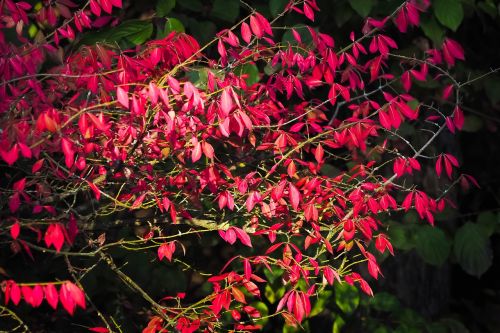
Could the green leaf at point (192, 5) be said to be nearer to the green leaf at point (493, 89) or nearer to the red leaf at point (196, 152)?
the red leaf at point (196, 152)

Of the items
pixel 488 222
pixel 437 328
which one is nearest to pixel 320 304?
pixel 437 328

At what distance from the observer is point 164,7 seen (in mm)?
3209

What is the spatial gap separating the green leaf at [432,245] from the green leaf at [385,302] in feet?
0.84

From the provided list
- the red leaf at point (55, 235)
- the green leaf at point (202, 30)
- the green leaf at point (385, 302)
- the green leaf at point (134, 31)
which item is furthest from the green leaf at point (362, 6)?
the red leaf at point (55, 235)

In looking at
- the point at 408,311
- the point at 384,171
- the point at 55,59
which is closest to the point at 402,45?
the point at 384,171

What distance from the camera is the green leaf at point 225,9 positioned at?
11.1ft

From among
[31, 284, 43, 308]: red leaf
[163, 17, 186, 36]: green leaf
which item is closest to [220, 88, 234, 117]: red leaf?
[31, 284, 43, 308]: red leaf

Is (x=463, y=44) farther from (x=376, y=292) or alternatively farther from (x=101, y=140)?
(x=101, y=140)

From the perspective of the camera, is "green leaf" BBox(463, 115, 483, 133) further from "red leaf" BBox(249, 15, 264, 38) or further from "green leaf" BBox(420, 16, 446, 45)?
"red leaf" BBox(249, 15, 264, 38)

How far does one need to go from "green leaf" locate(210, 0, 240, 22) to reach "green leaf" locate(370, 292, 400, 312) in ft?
4.88

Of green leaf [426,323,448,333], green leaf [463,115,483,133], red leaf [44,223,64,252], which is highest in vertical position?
red leaf [44,223,64,252]

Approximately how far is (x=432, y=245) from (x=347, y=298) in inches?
19.9

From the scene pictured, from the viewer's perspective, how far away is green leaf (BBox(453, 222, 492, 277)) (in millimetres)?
3650

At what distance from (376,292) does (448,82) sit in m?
1.20
